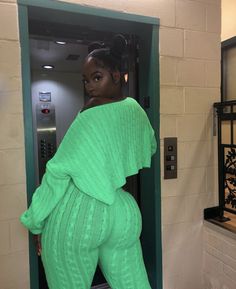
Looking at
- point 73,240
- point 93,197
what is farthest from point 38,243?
point 93,197

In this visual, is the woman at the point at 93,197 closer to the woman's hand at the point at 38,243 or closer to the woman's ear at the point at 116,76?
the woman's ear at the point at 116,76

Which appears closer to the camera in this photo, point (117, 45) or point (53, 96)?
point (117, 45)

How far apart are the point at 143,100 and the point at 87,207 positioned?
3.07 feet

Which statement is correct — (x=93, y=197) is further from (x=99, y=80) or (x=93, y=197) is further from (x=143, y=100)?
(x=143, y=100)

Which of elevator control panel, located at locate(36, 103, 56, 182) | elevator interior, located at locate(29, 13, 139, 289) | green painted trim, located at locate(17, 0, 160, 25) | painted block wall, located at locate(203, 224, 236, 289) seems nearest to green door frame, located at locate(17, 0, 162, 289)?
green painted trim, located at locate(17, 0, 160, 25)

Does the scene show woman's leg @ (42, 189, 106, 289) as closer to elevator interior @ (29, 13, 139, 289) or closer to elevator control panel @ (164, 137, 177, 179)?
elevator control panel @ (164, 137, 177, 179)

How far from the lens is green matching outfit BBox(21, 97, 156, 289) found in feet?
3.49

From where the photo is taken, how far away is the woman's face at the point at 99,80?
1.13 m

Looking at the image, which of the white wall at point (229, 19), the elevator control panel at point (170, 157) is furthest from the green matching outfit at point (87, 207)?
the white wall at point (229, 19)

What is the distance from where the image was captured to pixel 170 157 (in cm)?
175

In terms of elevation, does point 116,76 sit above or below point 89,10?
below

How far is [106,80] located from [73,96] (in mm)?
2891

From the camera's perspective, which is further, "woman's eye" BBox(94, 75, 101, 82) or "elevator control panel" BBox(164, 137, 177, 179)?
"elevator control panel" BBox(164, 137, 177, 179)

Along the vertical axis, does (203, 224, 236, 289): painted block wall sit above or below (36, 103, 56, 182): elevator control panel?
below
